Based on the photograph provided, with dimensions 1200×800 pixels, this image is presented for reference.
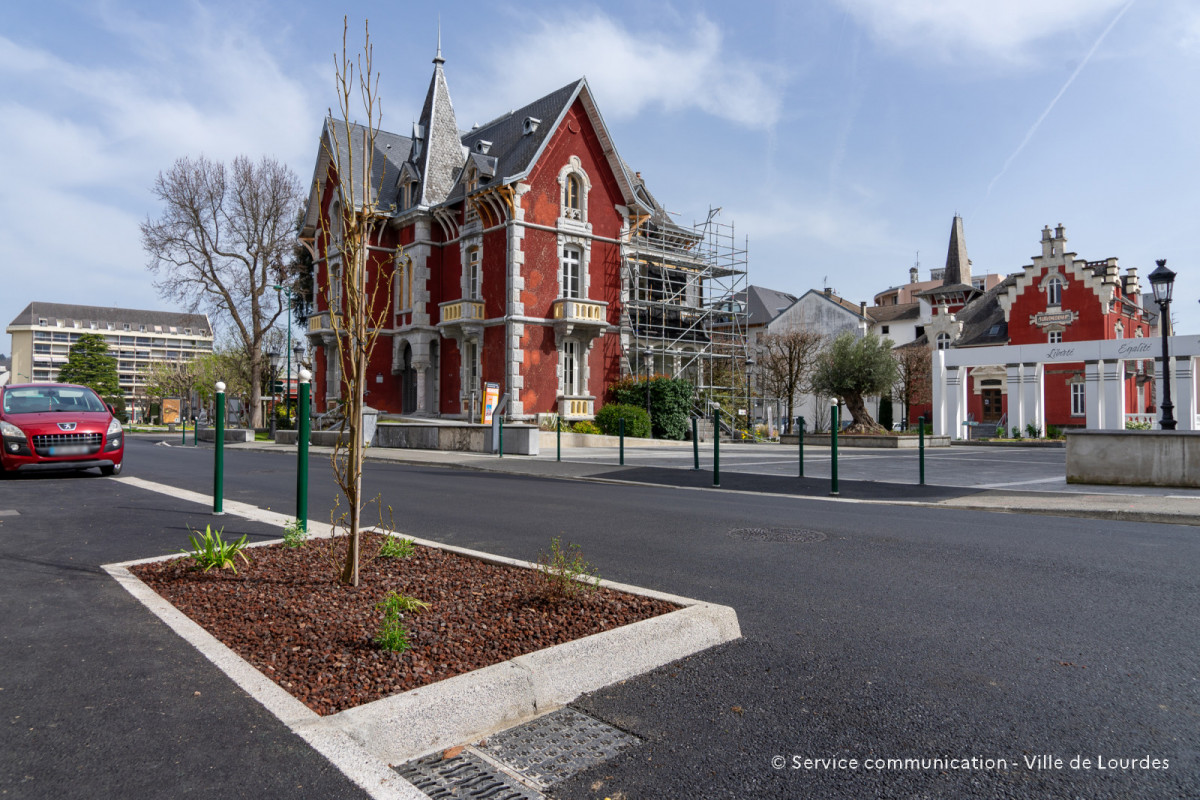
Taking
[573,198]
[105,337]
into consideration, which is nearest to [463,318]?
[573,198]

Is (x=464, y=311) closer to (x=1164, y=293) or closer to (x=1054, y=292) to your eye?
(x=1164, y=293)

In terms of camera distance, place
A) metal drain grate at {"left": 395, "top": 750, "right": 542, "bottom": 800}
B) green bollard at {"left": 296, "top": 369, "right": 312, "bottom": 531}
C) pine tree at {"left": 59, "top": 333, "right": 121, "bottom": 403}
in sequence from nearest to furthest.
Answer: metal drain grate at {"left": 395, "top": 750, "right": 542, "bottom": 800}, green bollard at {"left": 296, "top": 369, "right": 312, "bottom": 531}, pine tree at {"left": 59, "top": 333, "right": 121, "bottom": 403}

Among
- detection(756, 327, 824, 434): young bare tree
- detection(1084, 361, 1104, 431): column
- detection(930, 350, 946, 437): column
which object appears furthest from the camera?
detection(756, 327, 824, 434): young bare tree

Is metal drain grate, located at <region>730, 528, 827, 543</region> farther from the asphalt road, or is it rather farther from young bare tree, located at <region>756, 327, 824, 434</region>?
young bare tree, located at <region>756, 327, 824, 434</region>

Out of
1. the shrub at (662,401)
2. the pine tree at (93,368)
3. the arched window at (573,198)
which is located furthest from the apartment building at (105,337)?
the shrub at (662,401)

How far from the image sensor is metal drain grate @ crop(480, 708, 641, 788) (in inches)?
Answer: 107

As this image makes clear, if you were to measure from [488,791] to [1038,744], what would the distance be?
82.0 inches

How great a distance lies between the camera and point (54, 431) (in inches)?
461

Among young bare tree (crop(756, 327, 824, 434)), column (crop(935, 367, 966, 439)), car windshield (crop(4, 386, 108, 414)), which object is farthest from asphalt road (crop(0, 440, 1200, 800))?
young bare tree (crop(756, 327, 824, 434))

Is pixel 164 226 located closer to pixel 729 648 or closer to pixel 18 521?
pixel 18 521

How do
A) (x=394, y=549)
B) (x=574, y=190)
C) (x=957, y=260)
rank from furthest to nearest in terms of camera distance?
(x=957, y=260), (x=574, y=190), (x=394, y=549)

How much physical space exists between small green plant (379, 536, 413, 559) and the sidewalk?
7.52m

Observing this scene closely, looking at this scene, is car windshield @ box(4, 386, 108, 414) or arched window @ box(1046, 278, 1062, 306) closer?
car windshield @ box(4, 386, 108, 414)

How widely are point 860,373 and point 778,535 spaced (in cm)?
2978
